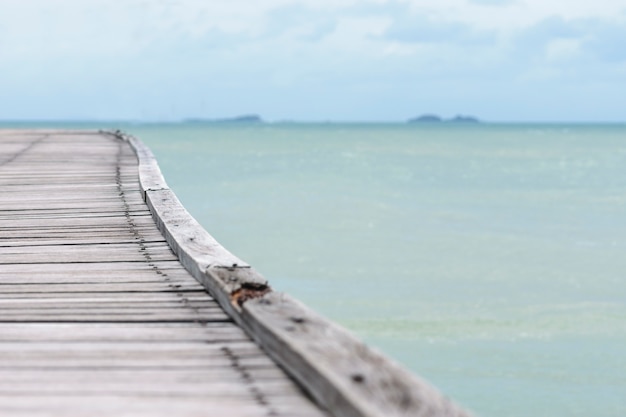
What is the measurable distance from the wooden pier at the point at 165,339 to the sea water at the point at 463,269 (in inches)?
128

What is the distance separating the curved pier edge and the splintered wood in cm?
4

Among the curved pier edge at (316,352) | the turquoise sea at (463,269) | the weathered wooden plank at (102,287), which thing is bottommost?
the turquoise sea at (463,269)

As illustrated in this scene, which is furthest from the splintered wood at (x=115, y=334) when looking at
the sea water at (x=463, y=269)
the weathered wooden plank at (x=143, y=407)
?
the sea water at (x=463, y=269)

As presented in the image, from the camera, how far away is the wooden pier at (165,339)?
5.68ft

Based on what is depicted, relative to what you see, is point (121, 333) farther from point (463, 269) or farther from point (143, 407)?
point (463, 269)

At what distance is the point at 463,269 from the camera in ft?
36.3

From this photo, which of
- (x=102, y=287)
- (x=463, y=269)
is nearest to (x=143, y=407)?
(x=102, y=287)

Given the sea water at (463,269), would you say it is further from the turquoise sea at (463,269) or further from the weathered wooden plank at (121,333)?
the weathered wooden plank at (121,333)

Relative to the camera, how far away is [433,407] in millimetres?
1520

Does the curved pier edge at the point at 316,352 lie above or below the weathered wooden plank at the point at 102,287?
above

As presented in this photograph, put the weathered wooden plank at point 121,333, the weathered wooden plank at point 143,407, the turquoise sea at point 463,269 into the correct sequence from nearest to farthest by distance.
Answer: the weathered wooden plank at point 143,407, the weathered wooden plank at point 121,333, the turquoise sea at point 463,269

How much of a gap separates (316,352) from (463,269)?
937 centimetres

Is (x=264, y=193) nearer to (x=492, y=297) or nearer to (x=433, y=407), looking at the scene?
(x=492, y=297)

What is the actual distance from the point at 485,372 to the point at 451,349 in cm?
58
